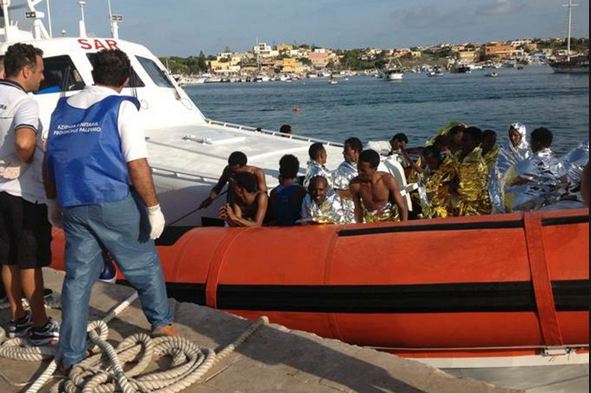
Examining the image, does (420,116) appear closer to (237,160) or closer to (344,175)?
(344,175)

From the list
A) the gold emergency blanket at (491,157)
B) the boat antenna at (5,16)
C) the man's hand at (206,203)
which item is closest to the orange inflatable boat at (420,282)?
the man's hand at (206,203)

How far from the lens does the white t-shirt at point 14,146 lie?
127 inches

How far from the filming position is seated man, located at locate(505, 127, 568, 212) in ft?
16.8

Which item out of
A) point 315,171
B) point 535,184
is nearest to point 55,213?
point 315,171

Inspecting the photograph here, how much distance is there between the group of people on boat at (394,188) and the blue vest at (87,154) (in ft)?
7.28

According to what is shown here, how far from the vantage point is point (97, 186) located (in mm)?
3012

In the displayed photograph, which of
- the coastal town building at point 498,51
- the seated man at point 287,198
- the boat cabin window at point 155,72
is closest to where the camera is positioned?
the seated man at point 287,198

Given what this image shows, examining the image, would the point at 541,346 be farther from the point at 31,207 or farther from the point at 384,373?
the point at 31,207

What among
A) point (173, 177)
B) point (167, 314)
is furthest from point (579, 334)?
point (173, 177)

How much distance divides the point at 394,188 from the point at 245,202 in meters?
1.21

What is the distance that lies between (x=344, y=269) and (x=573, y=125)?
24583mm

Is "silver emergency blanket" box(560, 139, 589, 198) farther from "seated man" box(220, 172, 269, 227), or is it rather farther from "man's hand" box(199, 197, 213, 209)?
"man's hand" box(199, 197, 213, 209)

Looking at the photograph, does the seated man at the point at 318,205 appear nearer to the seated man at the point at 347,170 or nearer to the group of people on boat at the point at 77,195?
the seated man at the point at 347,170

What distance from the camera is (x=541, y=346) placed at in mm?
3850
